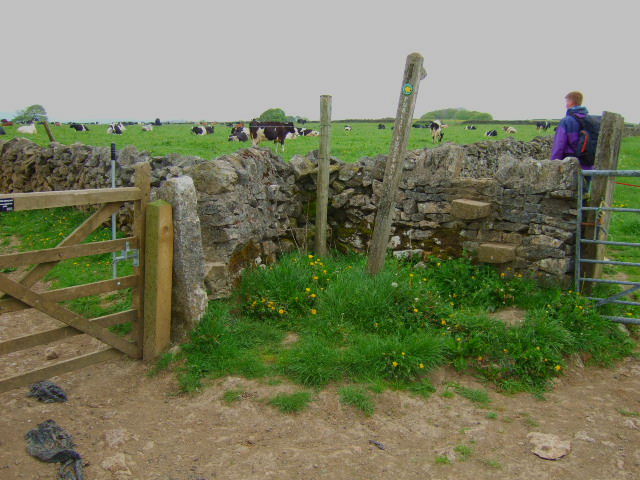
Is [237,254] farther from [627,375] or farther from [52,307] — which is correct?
[627,375]

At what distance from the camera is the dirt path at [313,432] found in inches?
142

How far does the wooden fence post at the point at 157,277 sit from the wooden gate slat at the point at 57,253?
240 mm

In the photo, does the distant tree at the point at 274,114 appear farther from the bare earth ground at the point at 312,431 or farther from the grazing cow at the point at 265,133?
the bare earth ground at the point at 312,431

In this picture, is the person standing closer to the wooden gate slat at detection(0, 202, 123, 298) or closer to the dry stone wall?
the dry stone wall

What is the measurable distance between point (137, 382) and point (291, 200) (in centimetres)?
358

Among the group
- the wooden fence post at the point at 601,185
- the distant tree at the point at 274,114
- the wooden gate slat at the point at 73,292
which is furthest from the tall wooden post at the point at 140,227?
the distant tree at the point at 274,114

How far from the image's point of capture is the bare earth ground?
3602mm

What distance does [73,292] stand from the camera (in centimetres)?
448

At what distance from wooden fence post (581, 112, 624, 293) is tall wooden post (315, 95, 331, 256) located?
3475 mm

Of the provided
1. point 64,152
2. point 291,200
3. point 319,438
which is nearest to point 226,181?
point 291,200

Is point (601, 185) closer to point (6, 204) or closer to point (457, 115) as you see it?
point (6, 204)

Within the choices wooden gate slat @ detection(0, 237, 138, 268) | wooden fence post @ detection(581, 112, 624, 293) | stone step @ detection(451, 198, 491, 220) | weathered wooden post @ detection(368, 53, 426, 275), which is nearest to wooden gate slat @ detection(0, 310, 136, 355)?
wooden gate slat @ detection(0, 237, 138, 268)

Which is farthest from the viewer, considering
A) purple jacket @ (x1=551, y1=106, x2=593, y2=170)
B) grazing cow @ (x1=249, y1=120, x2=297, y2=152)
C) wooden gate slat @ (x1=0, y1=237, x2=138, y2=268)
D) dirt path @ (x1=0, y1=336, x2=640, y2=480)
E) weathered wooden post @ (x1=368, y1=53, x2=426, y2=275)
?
grazing cow @ (x1=249, y1=120, x2=297, y2=152)

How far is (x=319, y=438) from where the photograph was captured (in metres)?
3.95
